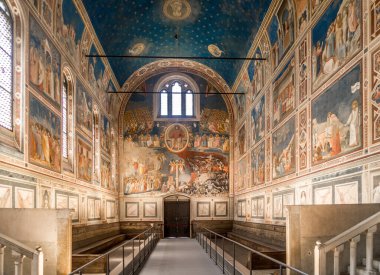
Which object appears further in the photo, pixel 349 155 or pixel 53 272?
pixel 349 155

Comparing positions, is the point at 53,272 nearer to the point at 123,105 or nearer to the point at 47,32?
the point at 47,32

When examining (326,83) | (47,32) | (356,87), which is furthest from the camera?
(47,32)

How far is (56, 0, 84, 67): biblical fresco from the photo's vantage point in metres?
15.1

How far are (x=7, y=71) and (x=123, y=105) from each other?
1764 cm

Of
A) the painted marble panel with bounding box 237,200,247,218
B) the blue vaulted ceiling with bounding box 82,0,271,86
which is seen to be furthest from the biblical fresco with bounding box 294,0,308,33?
the painted marble panel with bounding box 237,200,247,218

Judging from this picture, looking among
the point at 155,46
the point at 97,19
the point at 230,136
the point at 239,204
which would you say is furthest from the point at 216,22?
the point at 239,204

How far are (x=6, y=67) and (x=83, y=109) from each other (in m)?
7.76

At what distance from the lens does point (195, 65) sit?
2836 cm

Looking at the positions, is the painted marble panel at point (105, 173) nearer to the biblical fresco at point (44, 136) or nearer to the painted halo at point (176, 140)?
the painted halo at point (176, 140)

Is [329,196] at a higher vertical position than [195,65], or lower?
lower

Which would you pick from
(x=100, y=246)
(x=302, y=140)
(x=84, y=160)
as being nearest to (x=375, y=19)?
(x=302, y=140)

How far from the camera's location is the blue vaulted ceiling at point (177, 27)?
18.9 metres

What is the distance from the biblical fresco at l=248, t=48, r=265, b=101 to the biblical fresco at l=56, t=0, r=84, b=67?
8.91 meters

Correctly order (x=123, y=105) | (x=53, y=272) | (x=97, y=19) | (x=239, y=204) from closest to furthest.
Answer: (x=53, y=272), (x=97, y=19), (x=239, y=204), (x=123, y=105)
